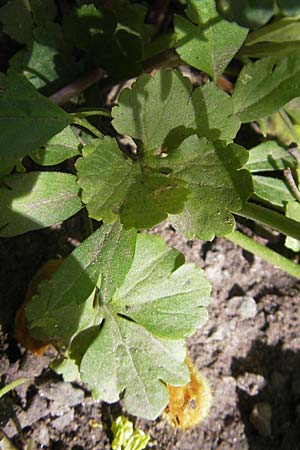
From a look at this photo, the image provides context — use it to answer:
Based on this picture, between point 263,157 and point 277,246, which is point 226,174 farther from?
point 277,246

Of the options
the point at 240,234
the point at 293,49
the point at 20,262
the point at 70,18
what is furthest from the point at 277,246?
the point at 70,18

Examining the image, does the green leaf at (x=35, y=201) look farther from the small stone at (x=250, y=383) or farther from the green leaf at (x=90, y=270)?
the small stone at (x=250, y=383)

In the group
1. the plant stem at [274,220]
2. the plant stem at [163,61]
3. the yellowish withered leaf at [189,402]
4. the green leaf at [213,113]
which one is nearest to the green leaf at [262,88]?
the green leaf at [213,113]

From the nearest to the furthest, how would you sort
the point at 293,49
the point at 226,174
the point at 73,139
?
the point at 226,174
the point at 73,139
the point at 293,49

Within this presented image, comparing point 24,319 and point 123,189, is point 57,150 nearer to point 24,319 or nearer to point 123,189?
point 123,189

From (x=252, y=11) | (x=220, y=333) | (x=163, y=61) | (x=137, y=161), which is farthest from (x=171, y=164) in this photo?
(x=220, y=333)

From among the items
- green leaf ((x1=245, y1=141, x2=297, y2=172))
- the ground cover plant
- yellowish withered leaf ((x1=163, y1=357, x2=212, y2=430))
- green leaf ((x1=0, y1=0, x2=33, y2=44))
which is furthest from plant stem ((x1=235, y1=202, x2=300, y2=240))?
green leaf ((x1=0, y1=0, x2=33, y2=44))
